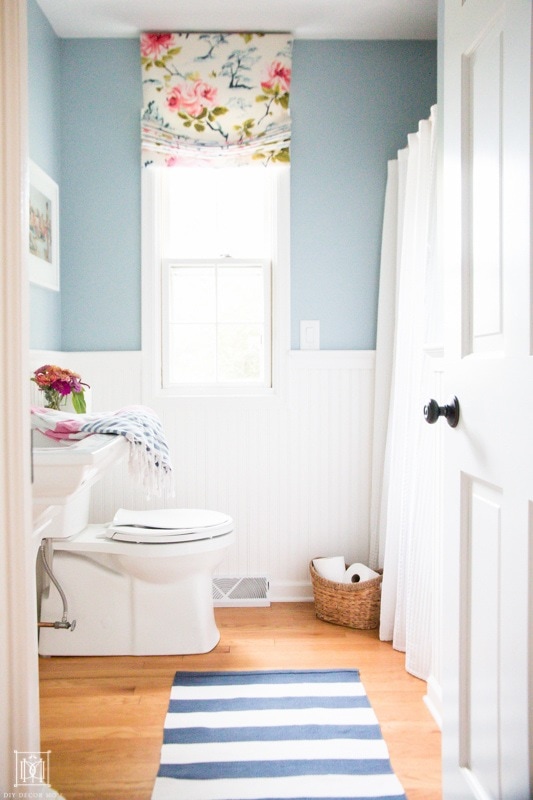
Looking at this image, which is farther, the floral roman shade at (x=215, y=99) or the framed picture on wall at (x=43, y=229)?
the floral roman shade at (x=215, y=99)

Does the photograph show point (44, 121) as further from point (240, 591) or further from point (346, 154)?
point (240, 591)

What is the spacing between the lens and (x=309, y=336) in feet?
10.1

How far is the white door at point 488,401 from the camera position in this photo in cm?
103

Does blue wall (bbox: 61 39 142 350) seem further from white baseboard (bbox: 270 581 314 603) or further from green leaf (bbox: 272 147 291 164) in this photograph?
white baseboard (bbox: 270 581 314 603)

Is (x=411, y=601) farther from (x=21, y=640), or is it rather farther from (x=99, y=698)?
(x=21, y=640)

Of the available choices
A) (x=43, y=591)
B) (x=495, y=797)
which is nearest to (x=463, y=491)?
(x=495, y=797)

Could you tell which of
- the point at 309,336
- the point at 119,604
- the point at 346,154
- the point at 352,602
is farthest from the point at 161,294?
the point at 352,602

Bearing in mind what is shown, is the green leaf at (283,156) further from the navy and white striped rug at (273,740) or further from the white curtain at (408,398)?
the navy and white striped rug at (273,740)

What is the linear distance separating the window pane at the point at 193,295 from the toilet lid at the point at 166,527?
94 centimetres

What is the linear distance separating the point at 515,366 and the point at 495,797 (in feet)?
2.34

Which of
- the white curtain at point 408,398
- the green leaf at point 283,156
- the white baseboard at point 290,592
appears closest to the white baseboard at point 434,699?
the white curtain at point 408,398

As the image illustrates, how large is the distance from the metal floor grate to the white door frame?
6.28ft

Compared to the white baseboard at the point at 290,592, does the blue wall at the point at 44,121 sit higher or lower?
higher

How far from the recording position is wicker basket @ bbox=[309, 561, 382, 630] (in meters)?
2.75
